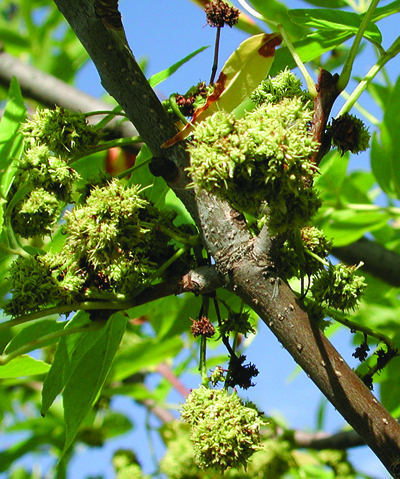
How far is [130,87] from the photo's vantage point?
70.7 inches

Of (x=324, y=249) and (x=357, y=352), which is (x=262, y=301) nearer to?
(x=324, y=249)

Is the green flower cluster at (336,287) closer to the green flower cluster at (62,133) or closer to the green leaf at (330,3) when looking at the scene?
the green flower cluster at (62,133)

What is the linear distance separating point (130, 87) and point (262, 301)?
0.75 meters

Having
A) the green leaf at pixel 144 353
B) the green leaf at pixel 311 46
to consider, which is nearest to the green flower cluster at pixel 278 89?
the green leaf at pixel 311 46

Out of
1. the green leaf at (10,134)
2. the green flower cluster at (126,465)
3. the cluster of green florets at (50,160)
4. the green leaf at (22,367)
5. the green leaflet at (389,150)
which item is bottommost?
the green leaf at (22,367)

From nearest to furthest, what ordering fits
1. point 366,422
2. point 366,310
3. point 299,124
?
1. point 299,124
2. point 366,422
3. point 366,310

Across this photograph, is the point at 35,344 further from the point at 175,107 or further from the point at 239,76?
the point at 239,76

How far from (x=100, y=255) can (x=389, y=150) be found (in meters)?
1.70

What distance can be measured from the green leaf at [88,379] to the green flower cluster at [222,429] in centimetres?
41

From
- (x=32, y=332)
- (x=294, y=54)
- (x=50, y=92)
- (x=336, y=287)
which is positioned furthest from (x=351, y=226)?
(x=50, y=92)

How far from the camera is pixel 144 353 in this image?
329 centimetres

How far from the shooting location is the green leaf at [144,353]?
3176 mm

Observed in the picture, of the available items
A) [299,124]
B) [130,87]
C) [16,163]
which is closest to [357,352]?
[299,124]

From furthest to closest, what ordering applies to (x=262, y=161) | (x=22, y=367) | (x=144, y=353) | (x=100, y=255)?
(x=144, y=353) → (x=22, y=367) → (x=100, y=255) → (x=262, y=161)
